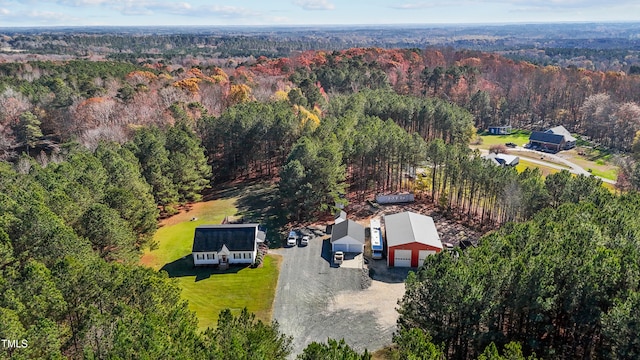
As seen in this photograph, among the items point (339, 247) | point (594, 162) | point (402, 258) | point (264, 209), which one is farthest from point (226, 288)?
point (594, 162)

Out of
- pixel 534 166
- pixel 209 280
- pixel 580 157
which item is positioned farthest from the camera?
pixel 580 157

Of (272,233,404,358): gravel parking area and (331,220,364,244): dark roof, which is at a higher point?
(331,220,364,244): dark roof

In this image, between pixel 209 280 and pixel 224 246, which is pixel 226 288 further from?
pixel 224 246

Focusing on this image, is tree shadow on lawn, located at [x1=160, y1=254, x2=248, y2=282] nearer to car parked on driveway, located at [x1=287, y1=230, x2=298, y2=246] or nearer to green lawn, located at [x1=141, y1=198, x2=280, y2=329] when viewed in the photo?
green lawn, located at [x1=141, y1=198, x2=280, y2=329]

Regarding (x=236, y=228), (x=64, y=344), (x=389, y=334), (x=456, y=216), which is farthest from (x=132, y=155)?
(x=456, y=216)

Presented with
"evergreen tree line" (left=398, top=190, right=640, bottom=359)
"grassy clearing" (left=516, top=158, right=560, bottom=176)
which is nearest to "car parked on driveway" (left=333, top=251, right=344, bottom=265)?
"evergreen tree line" (left=398, top=190, right=640, bottom=359)

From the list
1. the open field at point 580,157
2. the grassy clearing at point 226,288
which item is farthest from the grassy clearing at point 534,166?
the grassy clearing at point 226,288
